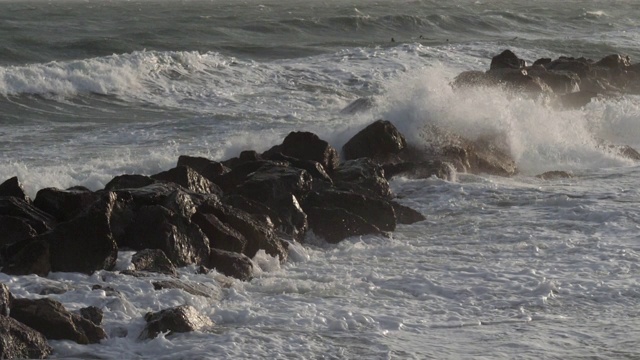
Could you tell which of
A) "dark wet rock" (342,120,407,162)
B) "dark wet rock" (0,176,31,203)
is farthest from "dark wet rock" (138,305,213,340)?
"dark wet rock" (342,120,407,162)

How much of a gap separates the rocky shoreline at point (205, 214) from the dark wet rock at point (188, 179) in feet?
0.05

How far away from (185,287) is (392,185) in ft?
16.4

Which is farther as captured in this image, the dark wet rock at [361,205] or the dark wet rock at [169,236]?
the dark wet rock at [361,205]

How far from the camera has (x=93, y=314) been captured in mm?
7078

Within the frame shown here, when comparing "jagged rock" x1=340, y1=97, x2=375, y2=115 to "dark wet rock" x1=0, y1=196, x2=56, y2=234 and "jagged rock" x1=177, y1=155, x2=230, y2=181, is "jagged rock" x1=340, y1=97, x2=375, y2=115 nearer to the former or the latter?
"jagged rock" x1=177, y1=155, x2=230, y2=181

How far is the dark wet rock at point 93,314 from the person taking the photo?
7023 mm

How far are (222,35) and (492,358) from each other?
94.7 ft

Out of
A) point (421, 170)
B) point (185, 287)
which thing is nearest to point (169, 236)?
point (185, 287)

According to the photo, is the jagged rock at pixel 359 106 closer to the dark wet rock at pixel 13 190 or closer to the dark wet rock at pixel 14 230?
the dark wet rock at pixel 13 190

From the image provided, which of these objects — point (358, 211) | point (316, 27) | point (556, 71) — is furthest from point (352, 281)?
point (316, 27)

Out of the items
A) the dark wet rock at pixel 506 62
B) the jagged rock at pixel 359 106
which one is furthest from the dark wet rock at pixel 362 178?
the dark wet rock at pixel 506 62

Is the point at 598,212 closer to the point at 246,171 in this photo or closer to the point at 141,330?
the point at 246,171

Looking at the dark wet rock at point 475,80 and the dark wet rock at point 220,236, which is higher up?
the dark wet rock at point 475,80

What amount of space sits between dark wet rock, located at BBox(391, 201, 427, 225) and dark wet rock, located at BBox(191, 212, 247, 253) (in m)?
2.28
